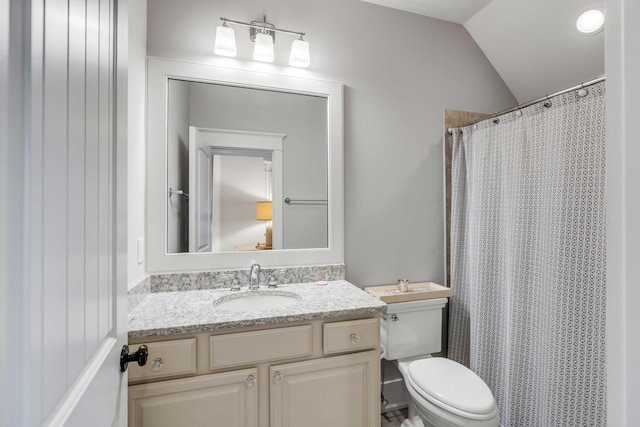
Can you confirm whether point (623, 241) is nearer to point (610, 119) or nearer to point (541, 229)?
point (610, 119)

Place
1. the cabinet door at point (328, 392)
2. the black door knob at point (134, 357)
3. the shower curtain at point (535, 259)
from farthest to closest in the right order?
the shower curtain at point (535, 259) < the cabinet door at point (328, 392) < the black door knob at point (134, 357)

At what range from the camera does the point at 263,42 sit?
1568 mm

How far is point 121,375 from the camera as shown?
2.49 feet

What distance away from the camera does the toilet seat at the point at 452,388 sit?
1.24m

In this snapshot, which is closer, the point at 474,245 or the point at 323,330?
the point at 323,330

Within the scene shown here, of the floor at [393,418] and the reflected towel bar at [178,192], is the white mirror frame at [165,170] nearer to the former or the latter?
the reflected towel bar at [178,192]

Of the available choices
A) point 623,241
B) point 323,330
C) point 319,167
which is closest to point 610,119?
point 623,241

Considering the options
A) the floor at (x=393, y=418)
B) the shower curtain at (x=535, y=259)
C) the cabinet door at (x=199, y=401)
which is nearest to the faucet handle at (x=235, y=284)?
the cabinet door at (x=199, y=401)

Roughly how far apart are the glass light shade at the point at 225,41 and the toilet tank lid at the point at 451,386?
1897mm

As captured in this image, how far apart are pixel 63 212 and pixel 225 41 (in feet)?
4.57

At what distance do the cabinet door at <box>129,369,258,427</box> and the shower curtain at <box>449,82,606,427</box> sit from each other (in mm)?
1387

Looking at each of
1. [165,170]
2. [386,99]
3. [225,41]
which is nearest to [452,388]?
[386,99]

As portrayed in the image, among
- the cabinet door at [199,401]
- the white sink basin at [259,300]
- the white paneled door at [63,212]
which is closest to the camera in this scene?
the white paneled door at [63,212]

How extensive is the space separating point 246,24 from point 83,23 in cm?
125
